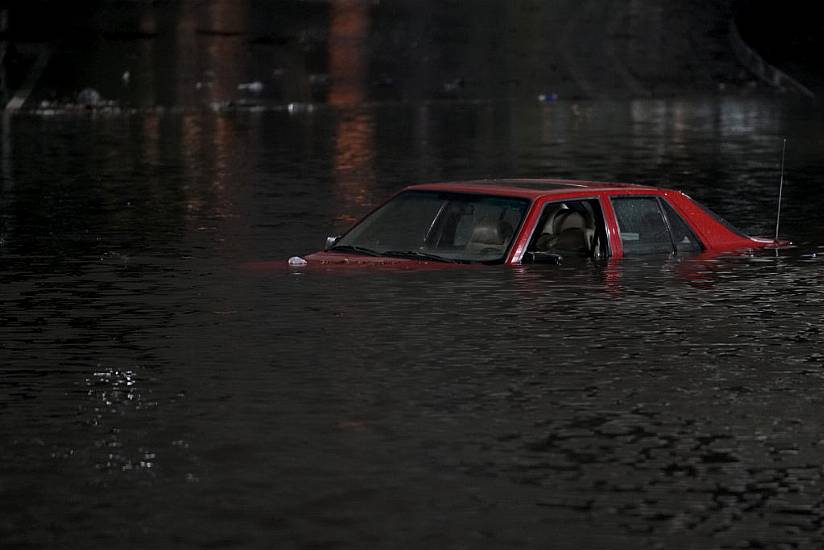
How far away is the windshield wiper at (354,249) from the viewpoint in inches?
723

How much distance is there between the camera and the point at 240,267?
819 inches

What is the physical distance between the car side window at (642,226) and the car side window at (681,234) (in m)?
0.07

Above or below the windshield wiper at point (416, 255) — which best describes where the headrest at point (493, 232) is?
above

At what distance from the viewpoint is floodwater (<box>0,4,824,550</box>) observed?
9383 millimetres

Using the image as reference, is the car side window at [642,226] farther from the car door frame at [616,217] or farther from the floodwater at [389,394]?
the floodwater at [389,394]

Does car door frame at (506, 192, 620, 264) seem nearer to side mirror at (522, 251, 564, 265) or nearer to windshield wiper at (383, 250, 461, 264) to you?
side mirror at (522, 251, 564, 265)

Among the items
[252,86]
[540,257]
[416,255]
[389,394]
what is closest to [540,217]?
[540,257]

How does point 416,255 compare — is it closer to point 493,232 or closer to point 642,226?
point 493,232

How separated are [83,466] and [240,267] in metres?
10.4

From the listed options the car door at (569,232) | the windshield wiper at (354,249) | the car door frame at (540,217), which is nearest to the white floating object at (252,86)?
the car door at (569,232)

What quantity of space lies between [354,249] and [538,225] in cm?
148

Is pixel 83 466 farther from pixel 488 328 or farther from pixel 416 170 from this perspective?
pixel 416 170

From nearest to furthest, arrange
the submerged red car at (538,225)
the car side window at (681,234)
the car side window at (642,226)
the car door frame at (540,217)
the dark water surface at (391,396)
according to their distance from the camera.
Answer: the dark water surface at (391,396) → the car door frame at (540,217) → the submerged red car at (538,225) → the car side window at (642,226) → the car side window at (681,234)

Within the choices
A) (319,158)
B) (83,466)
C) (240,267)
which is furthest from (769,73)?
(83,466)
